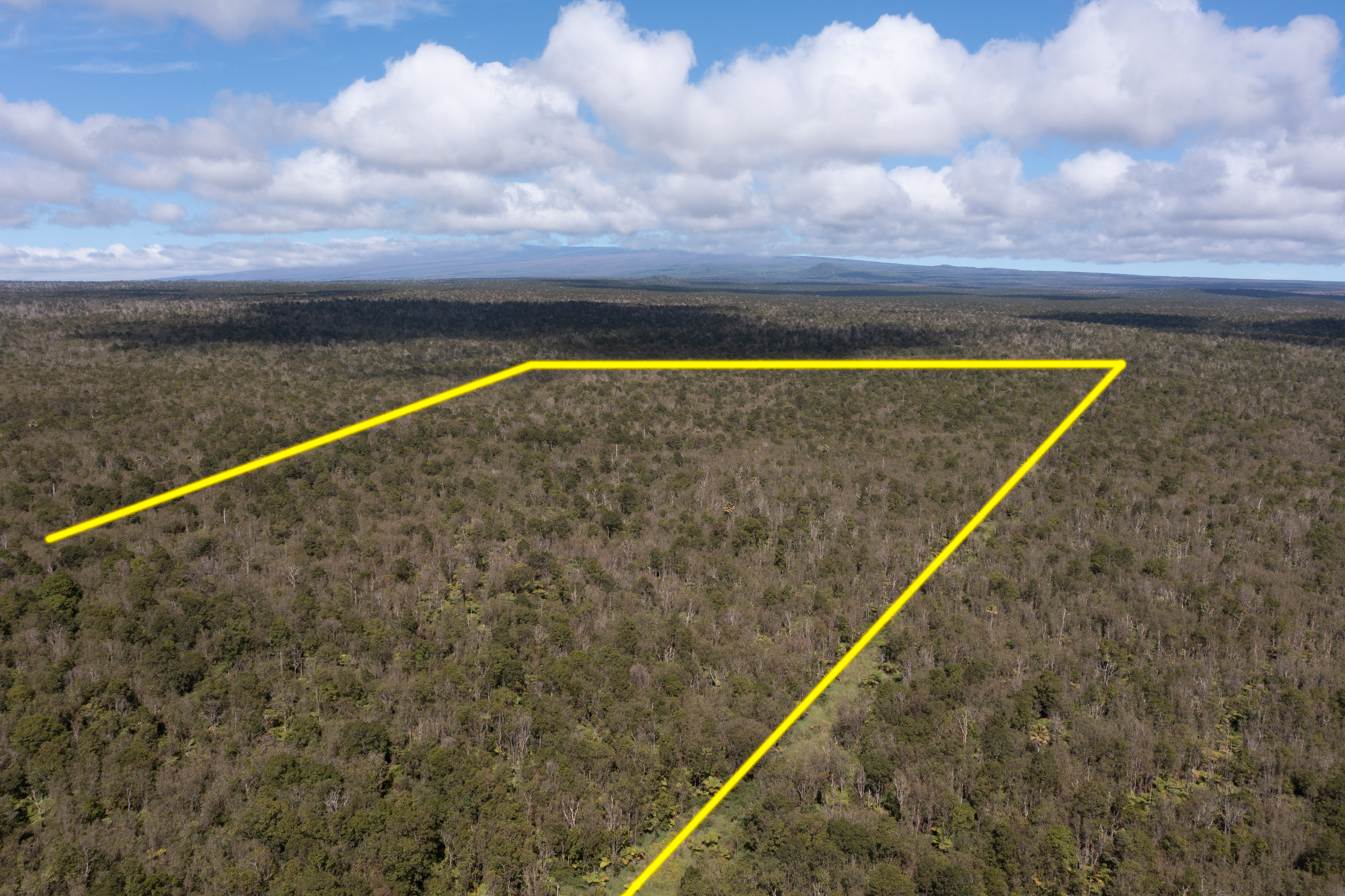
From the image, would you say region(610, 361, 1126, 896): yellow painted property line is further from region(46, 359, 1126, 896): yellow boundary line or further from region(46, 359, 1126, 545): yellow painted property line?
region(46, 359, 1126, 545): yellow painted property line

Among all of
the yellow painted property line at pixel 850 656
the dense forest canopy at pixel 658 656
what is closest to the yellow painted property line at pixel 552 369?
the dense forest canopy at pixel 658 656

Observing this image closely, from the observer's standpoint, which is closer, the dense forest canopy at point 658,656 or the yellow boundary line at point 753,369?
the dense forest canopy at point 658,656

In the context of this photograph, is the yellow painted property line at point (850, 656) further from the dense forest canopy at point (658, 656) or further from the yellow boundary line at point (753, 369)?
the dense forest canopy at point (658, 656)

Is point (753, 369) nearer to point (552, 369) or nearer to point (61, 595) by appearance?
point (552, 369)

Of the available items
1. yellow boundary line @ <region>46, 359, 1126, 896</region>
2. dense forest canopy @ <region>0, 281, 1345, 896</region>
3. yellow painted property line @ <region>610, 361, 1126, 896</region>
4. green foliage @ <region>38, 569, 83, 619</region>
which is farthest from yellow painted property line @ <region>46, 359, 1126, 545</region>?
yellow painted property line @ <region>610, 361, 1126, 896</region>

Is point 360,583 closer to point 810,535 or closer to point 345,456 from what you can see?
point 345,456

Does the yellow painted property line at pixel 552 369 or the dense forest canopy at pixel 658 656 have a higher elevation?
the yellow painted property line at pixel 552 369
